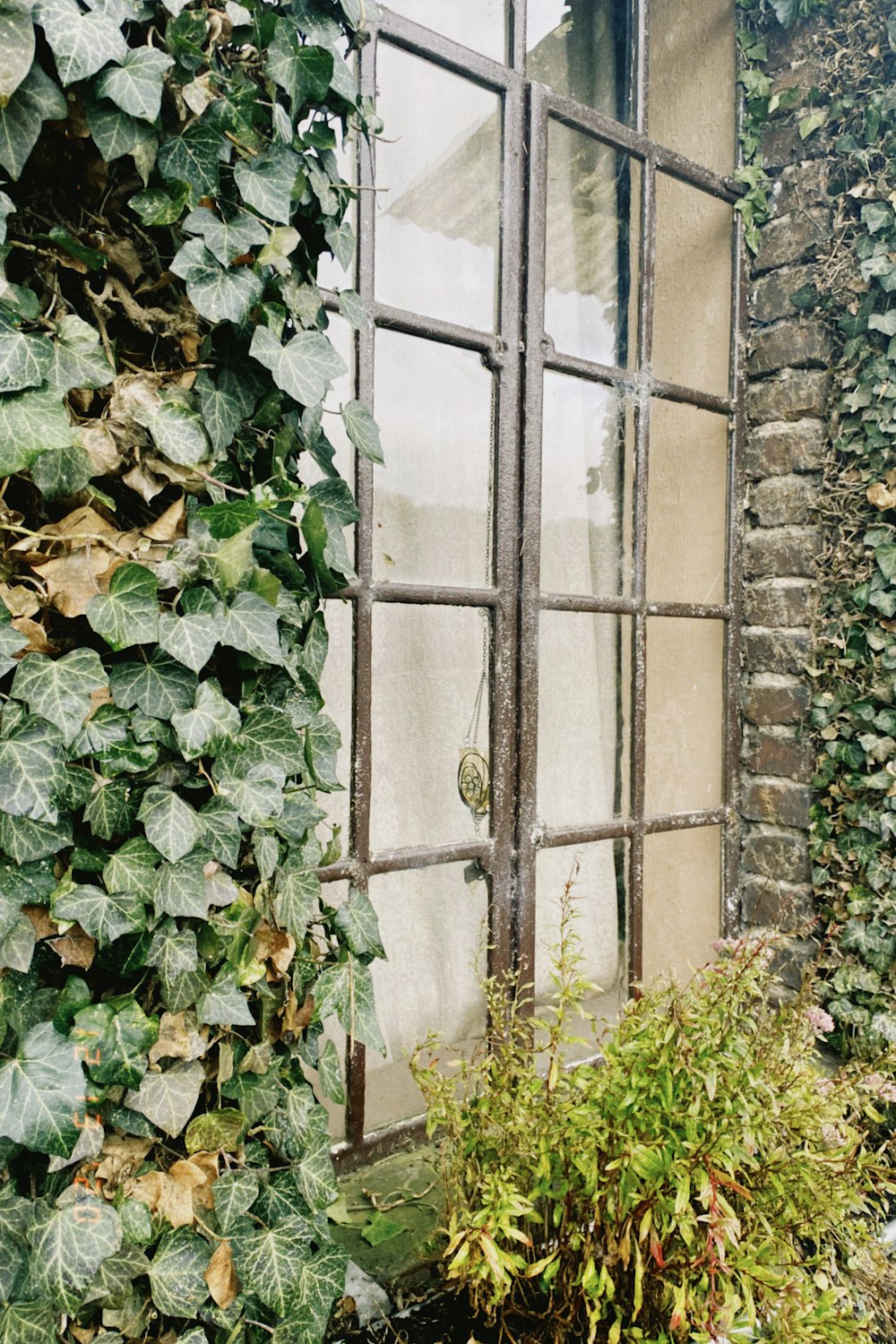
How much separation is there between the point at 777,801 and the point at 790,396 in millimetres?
878

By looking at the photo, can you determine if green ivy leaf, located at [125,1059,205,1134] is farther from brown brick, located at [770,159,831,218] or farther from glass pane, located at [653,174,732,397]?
brown brick, located at [770,159,831,218]

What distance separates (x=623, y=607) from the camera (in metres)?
1.63

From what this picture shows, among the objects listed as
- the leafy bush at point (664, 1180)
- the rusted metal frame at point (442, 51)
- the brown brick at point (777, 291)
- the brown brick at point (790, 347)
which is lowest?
the leafy bush at point (664, 1180)

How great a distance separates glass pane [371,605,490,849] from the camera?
1382 millimetres

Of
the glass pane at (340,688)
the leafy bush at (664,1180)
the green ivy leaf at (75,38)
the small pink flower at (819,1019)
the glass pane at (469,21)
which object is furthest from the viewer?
the glass pane at (469,21)

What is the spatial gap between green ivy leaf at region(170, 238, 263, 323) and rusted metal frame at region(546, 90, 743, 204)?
1.04 meters

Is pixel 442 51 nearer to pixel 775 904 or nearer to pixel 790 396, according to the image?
pixel 790 396

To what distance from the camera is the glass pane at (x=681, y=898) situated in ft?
5.90

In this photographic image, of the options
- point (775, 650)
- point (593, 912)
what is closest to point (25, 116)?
point (593, 912)

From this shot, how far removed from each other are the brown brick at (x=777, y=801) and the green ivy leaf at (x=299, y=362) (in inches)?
55.1

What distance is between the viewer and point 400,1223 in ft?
4.00

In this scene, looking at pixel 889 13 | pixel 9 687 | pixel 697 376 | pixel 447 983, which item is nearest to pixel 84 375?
pixel 9 687

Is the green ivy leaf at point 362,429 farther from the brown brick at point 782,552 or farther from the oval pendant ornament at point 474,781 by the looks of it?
the brown brick at point 782,552

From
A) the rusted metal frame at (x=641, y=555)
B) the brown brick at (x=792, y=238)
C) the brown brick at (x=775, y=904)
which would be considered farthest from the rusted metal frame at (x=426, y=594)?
the brown brick at (x=792, y=238)
